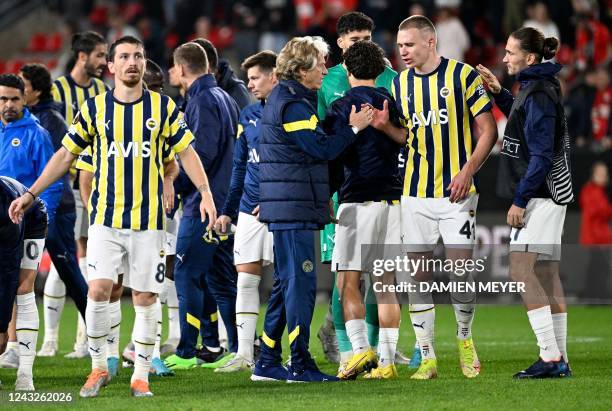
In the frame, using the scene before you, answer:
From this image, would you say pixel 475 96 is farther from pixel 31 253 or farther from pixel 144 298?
pixel 31 253

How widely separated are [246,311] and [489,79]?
7.69ft

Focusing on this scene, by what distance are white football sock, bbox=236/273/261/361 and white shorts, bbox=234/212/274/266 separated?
14 cm

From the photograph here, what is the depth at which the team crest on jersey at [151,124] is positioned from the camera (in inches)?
272

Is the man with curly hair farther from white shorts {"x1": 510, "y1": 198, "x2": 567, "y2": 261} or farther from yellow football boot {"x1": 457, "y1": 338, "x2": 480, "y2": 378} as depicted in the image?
white shorts {"x1": 510, "y1": 198, "x2": 567, "y2": 261}

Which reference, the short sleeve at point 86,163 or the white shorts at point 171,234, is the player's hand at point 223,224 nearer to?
the short sleeve at point 86,163

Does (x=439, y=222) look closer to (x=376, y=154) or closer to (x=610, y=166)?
(x=376, y=154)

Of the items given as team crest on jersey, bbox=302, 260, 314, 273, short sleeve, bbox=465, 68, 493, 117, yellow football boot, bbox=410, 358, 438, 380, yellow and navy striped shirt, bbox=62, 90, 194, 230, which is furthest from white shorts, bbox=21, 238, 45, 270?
short sleeve, bbox=465, 68, 493, 117

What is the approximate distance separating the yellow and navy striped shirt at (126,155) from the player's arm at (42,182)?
72 millimetres

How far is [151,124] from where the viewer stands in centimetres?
691

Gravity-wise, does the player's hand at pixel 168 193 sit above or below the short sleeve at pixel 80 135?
below

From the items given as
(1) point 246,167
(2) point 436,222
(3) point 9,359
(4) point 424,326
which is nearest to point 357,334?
(4) point 424,326

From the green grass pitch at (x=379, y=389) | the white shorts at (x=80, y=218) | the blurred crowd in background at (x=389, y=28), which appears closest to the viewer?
the green grass pitch at (x=379, y=389)

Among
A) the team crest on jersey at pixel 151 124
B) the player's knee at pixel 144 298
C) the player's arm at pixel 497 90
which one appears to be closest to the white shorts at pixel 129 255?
the player's knee at pixel 144 298

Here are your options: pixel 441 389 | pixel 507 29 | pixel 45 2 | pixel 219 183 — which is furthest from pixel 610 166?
pixel 45 2
